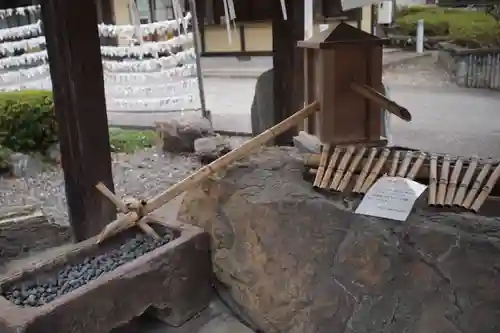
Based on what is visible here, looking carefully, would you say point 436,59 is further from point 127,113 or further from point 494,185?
point 494,185

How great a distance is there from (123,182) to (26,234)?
Result: 161 cm

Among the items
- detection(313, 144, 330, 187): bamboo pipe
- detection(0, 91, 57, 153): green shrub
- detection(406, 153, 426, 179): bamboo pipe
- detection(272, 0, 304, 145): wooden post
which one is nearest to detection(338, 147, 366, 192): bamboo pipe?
detection(313, 144, 330, 187): bamboo pipe

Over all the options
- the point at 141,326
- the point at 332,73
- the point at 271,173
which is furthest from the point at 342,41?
the point at 141,326

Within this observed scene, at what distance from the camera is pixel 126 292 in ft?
7.08

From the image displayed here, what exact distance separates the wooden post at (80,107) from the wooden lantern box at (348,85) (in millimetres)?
1044

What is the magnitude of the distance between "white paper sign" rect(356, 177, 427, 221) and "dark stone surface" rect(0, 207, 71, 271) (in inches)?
83.5

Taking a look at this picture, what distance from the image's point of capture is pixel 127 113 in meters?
8.02

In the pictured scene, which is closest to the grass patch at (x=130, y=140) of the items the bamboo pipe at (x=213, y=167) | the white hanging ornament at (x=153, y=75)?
the white hanging ornament at (x=153, y=75)

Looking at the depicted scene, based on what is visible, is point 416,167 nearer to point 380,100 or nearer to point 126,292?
point 380,100

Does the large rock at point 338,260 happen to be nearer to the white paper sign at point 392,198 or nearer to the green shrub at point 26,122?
the white paper sign at point 392,198

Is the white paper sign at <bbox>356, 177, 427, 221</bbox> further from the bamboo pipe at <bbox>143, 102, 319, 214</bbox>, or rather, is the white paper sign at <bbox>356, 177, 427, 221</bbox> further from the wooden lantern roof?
the wooden lantern roof

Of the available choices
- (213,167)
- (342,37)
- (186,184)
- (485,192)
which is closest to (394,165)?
(485,192)

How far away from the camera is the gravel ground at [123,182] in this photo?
4.52m

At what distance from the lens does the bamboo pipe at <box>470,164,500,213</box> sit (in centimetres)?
197
